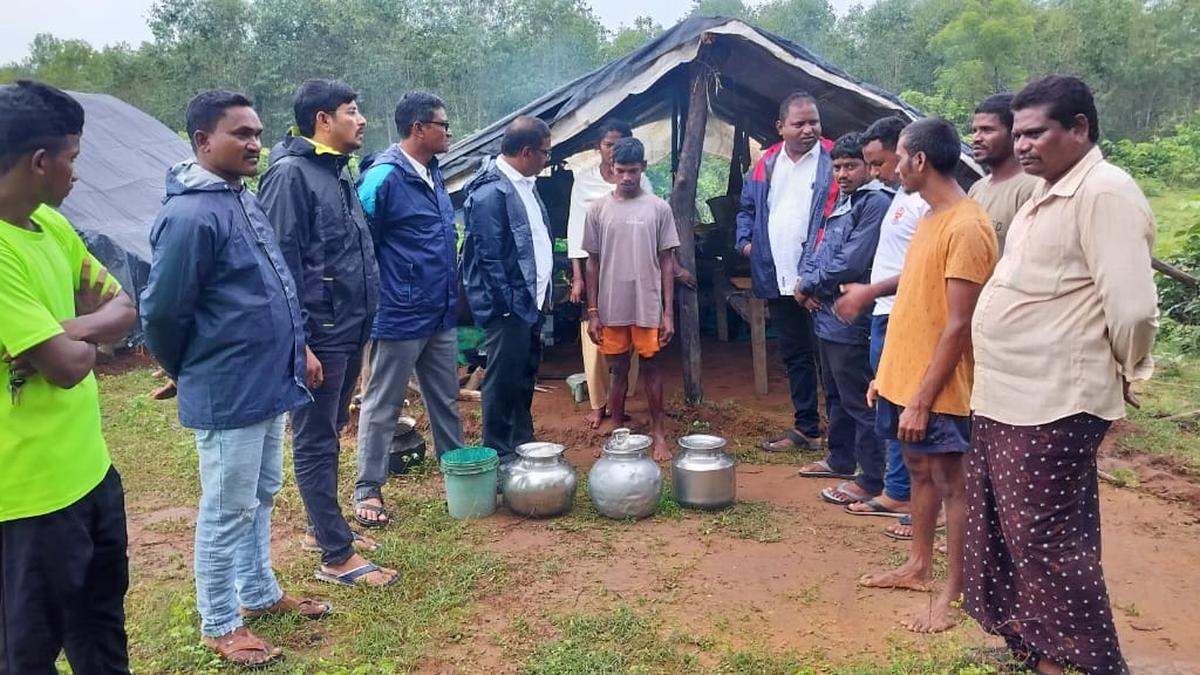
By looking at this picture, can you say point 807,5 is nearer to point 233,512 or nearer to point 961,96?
point 961,96

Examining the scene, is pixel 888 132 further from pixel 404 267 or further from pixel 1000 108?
pixel 404 267

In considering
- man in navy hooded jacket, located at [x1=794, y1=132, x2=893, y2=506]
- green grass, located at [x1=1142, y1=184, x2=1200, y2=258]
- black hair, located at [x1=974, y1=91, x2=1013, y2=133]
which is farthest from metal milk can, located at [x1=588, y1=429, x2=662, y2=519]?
green grass, located at [x1=1142, y1=184, x2=1200, y2=258]

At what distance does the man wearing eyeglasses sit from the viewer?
430 cm

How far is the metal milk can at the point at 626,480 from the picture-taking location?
4512 mm

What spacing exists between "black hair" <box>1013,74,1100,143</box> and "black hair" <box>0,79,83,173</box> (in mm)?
2643

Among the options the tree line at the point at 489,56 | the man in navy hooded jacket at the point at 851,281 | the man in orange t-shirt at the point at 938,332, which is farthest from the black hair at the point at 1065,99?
the tree line at the point at 489,56

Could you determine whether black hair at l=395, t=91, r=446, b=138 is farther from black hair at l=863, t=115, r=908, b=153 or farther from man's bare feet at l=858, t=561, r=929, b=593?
man's bare feet at l=858, t=561, r=929, b=593

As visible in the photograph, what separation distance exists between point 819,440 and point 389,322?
3.02m

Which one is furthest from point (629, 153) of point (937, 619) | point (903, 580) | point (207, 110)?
point (937, 619)

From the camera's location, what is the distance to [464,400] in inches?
283

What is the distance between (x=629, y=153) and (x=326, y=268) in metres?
2.15

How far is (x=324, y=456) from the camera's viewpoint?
3.69 meters

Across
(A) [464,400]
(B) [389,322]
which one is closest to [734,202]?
(A) [464,400]

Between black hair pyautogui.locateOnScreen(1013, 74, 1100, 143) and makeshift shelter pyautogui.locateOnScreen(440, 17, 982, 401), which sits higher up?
makeshift shelter pyautogui.locateOnScreen(440, 17, 982, 401)
